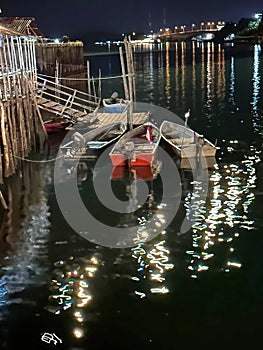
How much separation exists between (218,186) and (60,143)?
38.0ft

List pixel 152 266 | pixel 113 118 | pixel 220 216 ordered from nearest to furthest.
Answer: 1. pixel 152 266
2. pixel 220 216
3. pixel 113 118

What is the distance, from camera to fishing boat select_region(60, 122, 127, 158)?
80.6 feet

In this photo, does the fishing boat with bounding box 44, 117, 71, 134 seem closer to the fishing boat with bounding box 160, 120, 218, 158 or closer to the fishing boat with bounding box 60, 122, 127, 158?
the fishing boat with bounding box 60, 122, 127, 158

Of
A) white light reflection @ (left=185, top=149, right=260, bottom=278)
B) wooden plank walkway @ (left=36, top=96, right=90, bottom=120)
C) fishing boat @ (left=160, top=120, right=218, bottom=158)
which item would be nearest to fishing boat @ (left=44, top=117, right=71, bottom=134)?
wooden plank walkway @ (left=36, top=96, right=90, bottom=120)

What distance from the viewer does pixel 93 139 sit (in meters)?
25.8

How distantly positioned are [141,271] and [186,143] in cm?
1102

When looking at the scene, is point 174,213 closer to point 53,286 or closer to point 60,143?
point 53,286

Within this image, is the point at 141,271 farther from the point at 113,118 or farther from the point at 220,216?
the point at 113,118

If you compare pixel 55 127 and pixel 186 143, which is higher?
pixel 186 143

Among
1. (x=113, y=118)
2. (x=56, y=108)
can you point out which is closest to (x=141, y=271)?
(x=113, y=118)

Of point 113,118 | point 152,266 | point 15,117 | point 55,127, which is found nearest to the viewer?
point 152,266

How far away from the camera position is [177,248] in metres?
13.9

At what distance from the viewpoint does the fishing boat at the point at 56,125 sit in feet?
98.7

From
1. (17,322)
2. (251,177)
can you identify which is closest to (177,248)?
(17,322)
